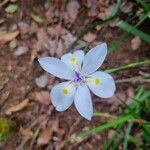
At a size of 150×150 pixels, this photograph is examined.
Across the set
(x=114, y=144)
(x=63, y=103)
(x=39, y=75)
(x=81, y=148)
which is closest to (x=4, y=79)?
(x=39, y=75)

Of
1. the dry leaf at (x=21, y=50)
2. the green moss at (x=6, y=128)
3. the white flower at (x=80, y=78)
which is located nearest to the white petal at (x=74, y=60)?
the white flower at (x=80, y=78)

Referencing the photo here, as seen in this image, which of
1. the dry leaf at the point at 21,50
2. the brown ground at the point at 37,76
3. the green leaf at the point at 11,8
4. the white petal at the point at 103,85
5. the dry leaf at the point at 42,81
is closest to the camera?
the white petal at the point at 103,85

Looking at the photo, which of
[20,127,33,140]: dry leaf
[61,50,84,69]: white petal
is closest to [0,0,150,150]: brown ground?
[20,127,33,140]: dry leaf

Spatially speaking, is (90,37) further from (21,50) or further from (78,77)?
(78,77)

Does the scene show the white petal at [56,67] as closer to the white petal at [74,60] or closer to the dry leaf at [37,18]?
the white petal at [74,60]

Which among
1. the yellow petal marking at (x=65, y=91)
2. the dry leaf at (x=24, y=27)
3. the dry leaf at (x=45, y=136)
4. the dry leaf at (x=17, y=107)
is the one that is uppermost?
the yellow petal marking at (x=65, y=91)

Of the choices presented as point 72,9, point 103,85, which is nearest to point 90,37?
point 72,9

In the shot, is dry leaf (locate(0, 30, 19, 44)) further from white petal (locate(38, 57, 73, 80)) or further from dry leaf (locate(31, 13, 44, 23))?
white petal (locate(38, 57, 73, 80))
